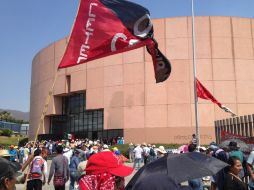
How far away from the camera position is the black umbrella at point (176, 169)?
2467 millimetres

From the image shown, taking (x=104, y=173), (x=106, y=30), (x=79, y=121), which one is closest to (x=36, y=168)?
(x=106, y=30)

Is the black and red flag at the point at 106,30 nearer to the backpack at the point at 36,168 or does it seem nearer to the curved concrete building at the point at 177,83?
the backpack at the point at 36,168

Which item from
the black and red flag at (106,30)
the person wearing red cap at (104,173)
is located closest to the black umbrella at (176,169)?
the person wearing red cap at (104,173)

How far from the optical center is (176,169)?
8.63 ft

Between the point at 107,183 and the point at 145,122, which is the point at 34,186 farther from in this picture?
the point at 145,122

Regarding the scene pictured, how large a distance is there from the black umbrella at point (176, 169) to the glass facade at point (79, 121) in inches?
1370

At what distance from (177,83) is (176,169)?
111 feet

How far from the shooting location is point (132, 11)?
6.85 metres

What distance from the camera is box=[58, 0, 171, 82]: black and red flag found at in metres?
6.27

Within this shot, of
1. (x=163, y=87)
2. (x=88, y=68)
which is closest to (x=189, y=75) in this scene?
(x=163, y=87)

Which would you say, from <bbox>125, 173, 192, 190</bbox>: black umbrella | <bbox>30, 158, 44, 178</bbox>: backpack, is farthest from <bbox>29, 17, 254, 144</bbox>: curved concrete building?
<bbox>125, 173, 192, 190</bbox>: black umbrella

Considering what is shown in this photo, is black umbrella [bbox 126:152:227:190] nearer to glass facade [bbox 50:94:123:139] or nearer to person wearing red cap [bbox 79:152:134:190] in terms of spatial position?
person wearing red cap [bbox 79:152:134:190]

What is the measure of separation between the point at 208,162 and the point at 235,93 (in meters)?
34.1

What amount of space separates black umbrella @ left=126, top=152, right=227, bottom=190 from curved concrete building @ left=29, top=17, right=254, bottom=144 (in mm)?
32450
